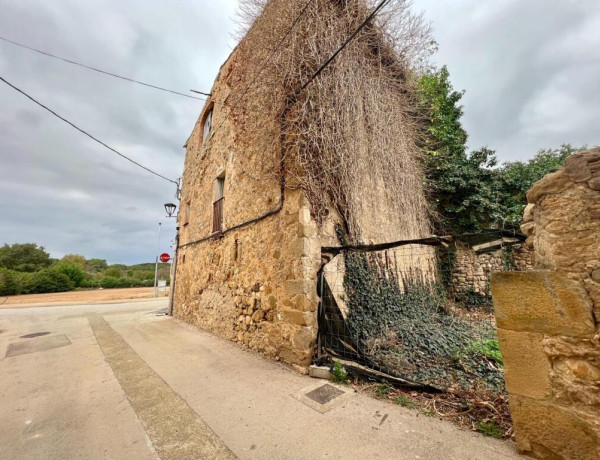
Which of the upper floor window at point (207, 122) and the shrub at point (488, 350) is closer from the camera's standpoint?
the shrub at point (488, 350)

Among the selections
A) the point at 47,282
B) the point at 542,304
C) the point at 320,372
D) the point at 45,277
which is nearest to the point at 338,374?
the point at 320,372

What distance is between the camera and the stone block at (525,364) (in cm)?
162

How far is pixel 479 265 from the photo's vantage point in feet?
25.3

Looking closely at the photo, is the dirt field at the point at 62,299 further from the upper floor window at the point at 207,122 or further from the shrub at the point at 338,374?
the shrub at the point at 338,374

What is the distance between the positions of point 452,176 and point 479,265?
2926mm

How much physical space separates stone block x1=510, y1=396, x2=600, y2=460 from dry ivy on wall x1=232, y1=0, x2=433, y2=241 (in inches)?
113

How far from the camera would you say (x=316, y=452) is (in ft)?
5.91

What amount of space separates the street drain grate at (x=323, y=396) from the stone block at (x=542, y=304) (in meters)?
1.65

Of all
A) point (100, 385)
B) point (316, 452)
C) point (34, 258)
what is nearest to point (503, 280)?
point (316, 452)

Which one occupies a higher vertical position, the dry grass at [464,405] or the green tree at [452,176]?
the green tree at [452,176]

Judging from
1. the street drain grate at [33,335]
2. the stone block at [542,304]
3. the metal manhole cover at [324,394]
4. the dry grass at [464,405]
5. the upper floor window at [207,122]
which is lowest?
the street drain grate at [33,335]

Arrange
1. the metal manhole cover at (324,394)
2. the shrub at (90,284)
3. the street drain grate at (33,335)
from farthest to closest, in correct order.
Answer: the shrub at (90,284)
the street drain grate at (33,335)
the metal manhole cover at (324,394)

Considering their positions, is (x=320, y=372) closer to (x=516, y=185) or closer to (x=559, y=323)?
(x=559, y=323)

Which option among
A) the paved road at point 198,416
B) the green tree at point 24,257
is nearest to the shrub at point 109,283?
the green tree at point 24,257
